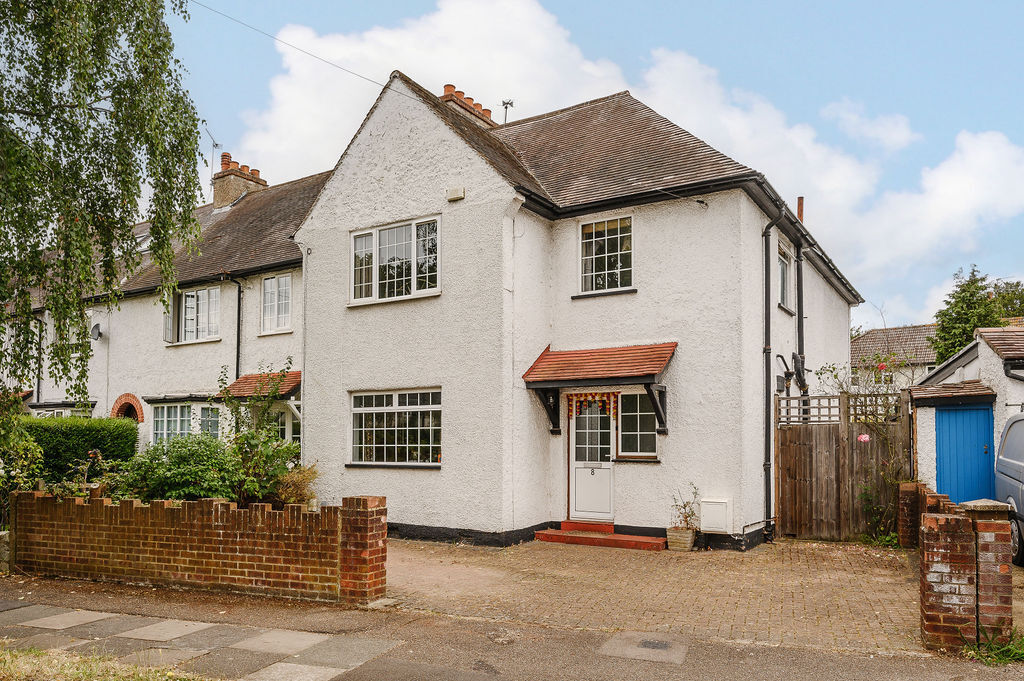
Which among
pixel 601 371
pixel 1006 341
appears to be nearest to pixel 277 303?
pixel 601 371

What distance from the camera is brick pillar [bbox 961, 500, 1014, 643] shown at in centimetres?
660

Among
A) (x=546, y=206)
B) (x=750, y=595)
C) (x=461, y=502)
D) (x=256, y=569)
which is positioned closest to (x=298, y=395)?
(x=461, y=502)

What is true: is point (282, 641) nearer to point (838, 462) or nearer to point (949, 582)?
point (949, 582)

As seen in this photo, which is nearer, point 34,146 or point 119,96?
point 34,146

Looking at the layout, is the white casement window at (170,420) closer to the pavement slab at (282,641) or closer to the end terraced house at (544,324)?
the end terraced house at (544,324)

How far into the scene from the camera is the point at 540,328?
13969mm

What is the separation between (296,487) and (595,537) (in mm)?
4949

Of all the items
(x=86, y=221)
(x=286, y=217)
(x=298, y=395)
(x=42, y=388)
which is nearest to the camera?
(x=86, y=221)

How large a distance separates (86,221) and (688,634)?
24.7 ft

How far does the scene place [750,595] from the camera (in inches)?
360

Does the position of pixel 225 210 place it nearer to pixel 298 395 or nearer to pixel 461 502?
pixel 298 395

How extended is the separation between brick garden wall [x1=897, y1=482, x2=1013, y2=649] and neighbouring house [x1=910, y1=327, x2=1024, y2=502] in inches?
247

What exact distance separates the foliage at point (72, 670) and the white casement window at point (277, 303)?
11.5 m

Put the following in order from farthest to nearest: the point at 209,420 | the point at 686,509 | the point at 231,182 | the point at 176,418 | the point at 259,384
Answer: the point at 231,182
the point at 176,418
the point at 209,420
the point at 259,384
the point at 686,509
